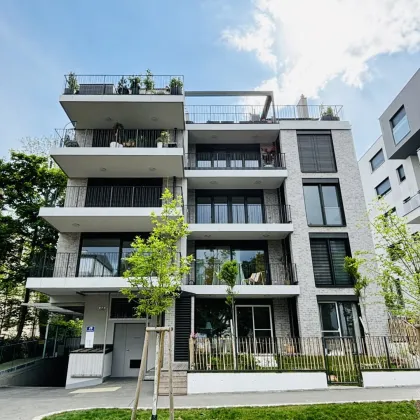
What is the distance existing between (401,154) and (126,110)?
17196 mm

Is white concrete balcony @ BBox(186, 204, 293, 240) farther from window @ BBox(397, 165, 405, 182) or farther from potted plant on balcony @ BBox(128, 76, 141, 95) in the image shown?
window @ BBox(397, 165, 405, 182)

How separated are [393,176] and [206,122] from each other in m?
15.8

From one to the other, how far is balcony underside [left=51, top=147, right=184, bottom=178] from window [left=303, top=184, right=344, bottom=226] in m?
6.96

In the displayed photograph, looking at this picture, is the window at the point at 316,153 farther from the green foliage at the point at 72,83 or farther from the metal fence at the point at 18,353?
the metal fence at the point at 18,353

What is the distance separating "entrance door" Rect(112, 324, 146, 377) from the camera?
13.8m

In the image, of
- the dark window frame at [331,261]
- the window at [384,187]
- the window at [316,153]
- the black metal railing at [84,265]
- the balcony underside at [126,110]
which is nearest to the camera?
the black metal railing at [84,265]

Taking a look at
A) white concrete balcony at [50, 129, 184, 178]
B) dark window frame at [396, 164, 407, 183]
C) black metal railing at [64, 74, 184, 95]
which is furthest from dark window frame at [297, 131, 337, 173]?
dark window frame at [396, 164, 407, 183]

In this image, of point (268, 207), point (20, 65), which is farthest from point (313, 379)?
point (20, 65)

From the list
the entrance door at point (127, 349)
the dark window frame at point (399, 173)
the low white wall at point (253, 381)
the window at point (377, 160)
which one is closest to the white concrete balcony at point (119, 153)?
the entrance door at point (127, 349)

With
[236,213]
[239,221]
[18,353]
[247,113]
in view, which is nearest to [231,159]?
[247,113]

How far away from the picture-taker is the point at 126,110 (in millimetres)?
15625

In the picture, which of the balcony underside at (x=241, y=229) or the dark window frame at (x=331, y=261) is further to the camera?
the balcony underside at (x=241, y=229)

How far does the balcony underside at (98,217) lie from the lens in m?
13.8

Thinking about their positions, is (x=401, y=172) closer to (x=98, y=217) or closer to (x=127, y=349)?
(x=98, y=217)
